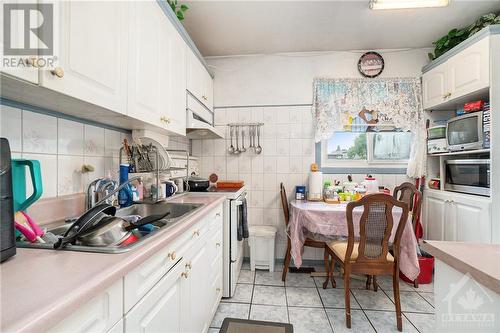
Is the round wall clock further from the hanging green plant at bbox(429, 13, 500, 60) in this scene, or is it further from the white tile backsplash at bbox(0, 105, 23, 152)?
the white tile backsplash at bbox(0, 105, 23, 152)

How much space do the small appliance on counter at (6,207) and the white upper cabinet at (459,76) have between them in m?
3.15

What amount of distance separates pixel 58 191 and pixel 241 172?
195cm

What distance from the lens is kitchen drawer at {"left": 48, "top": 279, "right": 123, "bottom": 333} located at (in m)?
0.52

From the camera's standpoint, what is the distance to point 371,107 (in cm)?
274

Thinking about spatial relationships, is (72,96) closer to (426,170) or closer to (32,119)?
(32,119)

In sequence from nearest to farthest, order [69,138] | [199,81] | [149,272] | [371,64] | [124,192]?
[149,272] < [69,138] < [124,192] < [199,81] < [371,64]

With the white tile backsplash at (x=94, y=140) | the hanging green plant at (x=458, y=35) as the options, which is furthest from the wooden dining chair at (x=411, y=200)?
the white tile backsplash at (x=94, y=140)

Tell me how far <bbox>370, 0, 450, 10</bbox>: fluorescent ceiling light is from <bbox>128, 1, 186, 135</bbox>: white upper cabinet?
65.4 inches

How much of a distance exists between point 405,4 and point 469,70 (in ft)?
3.08

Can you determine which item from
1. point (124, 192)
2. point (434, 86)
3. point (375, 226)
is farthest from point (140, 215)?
point (434, 86)

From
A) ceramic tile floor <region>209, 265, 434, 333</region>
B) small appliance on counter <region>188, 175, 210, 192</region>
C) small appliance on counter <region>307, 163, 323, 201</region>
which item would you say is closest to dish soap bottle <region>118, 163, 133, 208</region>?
small appliance on counter <region>188, 175, 210, 192</region>

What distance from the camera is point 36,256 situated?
71cm

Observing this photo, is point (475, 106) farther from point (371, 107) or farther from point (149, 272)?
point (149, 272)

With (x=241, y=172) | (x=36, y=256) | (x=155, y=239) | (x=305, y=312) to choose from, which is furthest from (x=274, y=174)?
(x=36, y=256)
